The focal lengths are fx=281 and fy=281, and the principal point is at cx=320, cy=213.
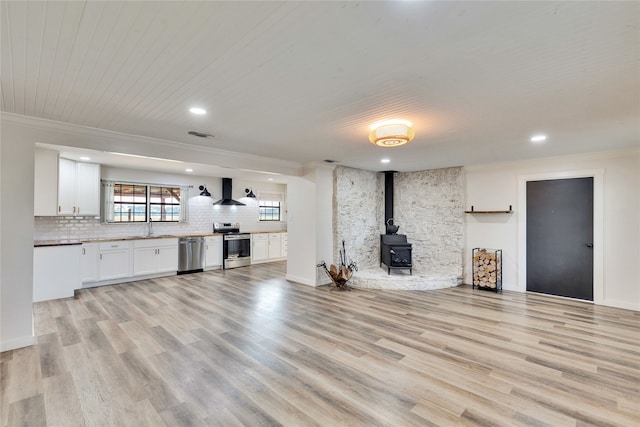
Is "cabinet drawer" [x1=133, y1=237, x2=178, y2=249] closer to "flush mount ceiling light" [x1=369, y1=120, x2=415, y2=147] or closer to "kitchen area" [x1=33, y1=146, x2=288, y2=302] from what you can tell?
"kitchen area" [x1=33, y1=146, x2=288, y2=302]

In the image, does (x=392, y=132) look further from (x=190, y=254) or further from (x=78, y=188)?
(x=78, y=188)

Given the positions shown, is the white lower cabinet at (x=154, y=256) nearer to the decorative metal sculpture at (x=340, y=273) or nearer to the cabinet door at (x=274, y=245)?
the cabinet door at (x=274, y=245)

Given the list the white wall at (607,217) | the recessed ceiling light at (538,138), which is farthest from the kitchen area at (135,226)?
the recessed ceiling light at (538,138)

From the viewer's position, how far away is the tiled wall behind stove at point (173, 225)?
17.7 feet

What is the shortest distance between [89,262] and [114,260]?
1.28 feet

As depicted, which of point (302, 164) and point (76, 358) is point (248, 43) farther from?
point (302, 164)

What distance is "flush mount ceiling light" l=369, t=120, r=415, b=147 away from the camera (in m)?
2.98

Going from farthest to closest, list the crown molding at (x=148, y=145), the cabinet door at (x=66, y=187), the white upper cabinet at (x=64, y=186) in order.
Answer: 1. the cabinet door at (x=66, y=187)
2. the white upper cabinet at (x=64, y=186)
3. the crown molding at (x=148, y=145)

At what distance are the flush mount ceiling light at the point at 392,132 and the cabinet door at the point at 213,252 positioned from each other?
5.45m

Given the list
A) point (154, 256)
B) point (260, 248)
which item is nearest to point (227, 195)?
point (260, 248)

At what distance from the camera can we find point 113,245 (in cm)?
562

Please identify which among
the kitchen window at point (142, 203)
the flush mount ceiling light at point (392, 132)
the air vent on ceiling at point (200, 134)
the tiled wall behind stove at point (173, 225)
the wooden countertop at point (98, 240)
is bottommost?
the wooden countertop at point (98, 240)

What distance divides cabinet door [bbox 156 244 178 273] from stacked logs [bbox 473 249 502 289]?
648 cm

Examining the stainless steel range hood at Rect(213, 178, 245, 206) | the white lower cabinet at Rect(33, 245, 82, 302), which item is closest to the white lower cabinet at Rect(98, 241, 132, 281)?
the white lower cabinet at Rect(33, 245, 82, 302)
